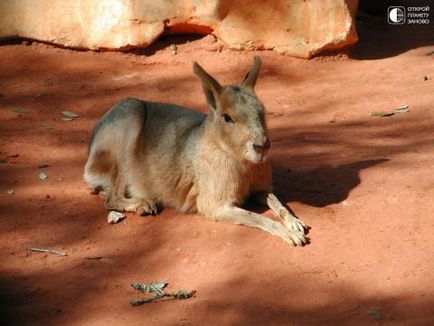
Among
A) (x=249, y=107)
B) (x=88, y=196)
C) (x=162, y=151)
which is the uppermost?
(x=249, y=107)

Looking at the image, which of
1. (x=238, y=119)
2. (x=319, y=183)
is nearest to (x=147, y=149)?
(x=238, y=119)

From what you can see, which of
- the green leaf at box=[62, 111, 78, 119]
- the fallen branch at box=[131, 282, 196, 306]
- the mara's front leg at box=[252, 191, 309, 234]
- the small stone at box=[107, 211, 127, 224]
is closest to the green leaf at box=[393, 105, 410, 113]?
the mara's front leg at box=[252, 191, 309, 234]

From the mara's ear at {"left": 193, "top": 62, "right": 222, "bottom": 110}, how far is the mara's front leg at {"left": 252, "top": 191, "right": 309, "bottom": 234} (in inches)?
30.7

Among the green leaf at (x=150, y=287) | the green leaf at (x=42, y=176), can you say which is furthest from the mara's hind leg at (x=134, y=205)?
the green leaf at (x=150, y=287)

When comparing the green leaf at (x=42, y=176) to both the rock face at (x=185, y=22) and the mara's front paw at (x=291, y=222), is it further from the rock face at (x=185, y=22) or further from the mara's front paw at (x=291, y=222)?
the rock face at (x=185, y=22)

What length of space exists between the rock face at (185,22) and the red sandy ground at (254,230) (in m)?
0.61

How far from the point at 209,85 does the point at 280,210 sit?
107 centimetres

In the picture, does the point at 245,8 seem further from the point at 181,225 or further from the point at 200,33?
the point at 181,225

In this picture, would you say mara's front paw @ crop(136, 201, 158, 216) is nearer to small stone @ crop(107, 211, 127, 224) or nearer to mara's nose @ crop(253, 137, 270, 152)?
small stone @ crop(107, 211, 127, 224)

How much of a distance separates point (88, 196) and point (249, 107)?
68.2 inches

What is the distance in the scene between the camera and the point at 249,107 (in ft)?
18.1

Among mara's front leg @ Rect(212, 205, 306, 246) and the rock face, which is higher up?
the rock face

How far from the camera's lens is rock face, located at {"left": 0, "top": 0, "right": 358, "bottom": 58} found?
9.41m

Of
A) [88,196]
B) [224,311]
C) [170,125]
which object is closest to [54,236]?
[88,196]
